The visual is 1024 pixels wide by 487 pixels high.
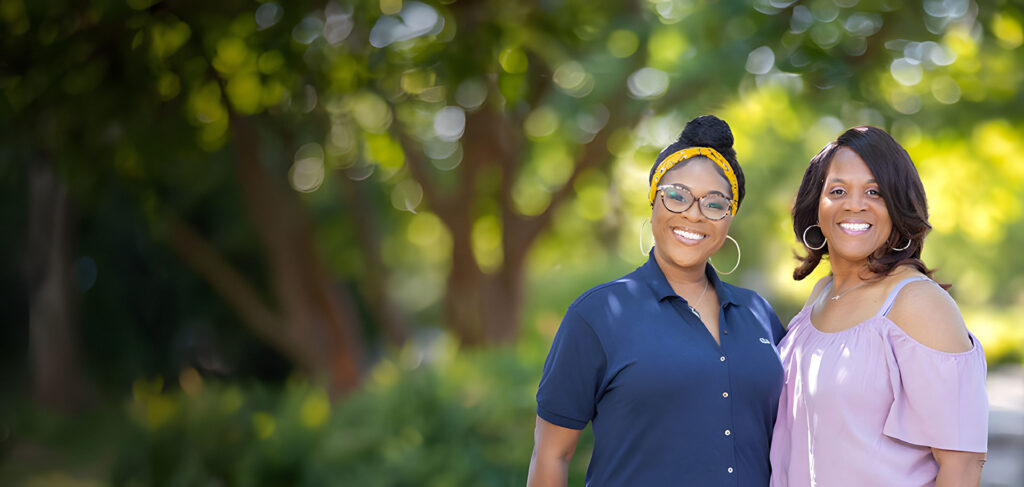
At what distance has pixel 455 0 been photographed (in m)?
5.78

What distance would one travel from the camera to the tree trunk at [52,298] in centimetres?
1345

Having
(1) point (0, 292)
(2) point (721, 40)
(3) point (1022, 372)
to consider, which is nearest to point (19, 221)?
(1) point (0, 292)

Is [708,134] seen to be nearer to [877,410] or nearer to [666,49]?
[877,410]

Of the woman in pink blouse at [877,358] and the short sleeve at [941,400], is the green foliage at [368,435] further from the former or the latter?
the short sleeve at [941,400]

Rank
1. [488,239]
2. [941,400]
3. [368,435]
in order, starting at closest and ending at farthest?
[941,400] → [368,435] → [488,239]

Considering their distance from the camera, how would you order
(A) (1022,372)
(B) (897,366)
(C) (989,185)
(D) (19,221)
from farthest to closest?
(A) (1022,372) → (D) (19,221) → (C) (989,185) → (B) (897,366)

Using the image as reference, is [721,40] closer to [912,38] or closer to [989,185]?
[912,38]

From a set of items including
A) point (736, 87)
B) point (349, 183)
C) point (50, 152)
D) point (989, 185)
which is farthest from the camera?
point (989, 185)

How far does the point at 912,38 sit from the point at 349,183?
6220 millimetres

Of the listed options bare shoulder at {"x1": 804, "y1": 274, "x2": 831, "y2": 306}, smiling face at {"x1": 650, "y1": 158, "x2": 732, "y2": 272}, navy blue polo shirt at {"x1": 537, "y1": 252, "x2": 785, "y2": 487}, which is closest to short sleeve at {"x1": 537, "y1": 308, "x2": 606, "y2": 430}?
navy blue polo shirt at {"x1": 537, "y1": 252, "x2": 785, "y2": 487}

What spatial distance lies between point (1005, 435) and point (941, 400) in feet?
35.1

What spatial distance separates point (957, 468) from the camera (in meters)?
2.55

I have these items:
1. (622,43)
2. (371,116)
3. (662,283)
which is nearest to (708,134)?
(662,283)

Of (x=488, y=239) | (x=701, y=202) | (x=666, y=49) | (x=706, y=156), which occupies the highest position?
(x=706, y=156)
